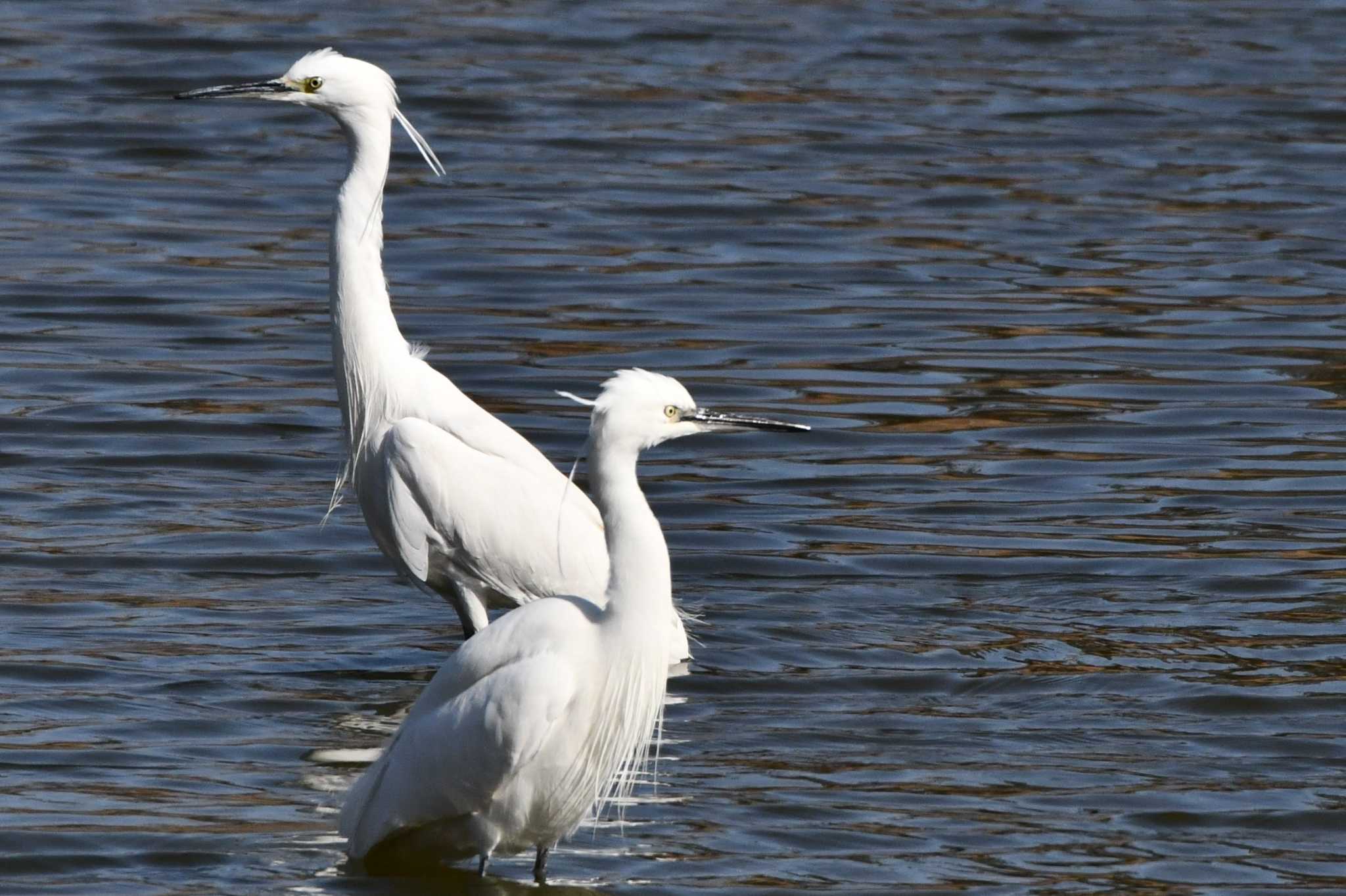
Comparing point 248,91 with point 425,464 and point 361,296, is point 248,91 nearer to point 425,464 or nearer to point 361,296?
→ point 361,296

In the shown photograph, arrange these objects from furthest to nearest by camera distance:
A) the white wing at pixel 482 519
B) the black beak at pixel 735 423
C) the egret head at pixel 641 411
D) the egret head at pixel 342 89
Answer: the egret head at pixel 342 89, the white wing at pixel 482 519, the black beak at pixel 735 423, the egret head at pixel 641 411

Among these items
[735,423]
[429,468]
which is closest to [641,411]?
[735,423]

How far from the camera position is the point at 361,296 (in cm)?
743

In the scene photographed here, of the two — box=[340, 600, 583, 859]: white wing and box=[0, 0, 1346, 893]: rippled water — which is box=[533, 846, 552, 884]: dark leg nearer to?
box=[0, 0, 1346, 893]: rippled water

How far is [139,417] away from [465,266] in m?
3.19

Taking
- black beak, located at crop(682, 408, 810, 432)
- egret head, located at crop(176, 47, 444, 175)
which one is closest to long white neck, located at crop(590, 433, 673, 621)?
black beak, located at crop(682, 408, 810, 432)

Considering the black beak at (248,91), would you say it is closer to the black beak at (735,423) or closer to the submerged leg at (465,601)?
the submerged leg at (465,601)

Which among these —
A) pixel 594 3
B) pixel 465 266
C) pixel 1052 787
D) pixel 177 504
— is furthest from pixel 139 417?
pixel 594 3

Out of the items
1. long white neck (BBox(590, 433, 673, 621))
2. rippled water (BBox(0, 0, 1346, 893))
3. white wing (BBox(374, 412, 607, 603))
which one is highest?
long white neck (BBox(590, 433, 673, 621))

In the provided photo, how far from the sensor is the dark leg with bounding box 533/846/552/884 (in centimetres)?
562

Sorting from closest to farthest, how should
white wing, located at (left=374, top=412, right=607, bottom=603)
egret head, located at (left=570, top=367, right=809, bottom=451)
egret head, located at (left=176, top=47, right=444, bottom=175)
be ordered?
egret head, located at (left=570, top=367, right=809, bottom=451) < white wing, located at (left=374, top=412, right=607, bottom=603) < egret head, located at (left=176, top=47, right=444, bottom=175)

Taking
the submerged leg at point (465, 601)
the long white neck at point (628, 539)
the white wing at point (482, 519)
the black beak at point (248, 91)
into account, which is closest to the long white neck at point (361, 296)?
the white wing at point (482, 519)

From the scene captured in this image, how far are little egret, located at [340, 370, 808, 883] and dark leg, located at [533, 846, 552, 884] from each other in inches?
1.6

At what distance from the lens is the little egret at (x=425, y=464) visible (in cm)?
727
